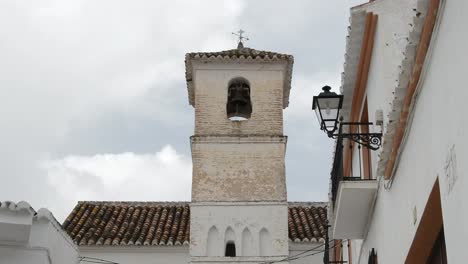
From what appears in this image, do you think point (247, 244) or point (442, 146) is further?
point (247, 244)

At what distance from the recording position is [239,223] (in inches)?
824

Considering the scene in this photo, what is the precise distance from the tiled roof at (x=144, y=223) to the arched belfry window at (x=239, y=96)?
3.61 metres

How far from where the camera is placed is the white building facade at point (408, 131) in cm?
548

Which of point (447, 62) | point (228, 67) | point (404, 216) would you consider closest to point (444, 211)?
point (447, 62)

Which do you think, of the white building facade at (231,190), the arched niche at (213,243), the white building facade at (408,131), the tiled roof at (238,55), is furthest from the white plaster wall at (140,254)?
the white building facade at (408,131)

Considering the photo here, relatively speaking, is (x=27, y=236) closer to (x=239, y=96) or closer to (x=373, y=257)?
(x=373, y=257)

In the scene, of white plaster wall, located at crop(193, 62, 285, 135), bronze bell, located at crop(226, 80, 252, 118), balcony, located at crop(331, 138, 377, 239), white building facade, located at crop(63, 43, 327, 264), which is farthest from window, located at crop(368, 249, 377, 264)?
bronze bell, located at crop(226, 80, 252, 118)

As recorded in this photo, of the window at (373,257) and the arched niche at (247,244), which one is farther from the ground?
the arched niche at (247,244)

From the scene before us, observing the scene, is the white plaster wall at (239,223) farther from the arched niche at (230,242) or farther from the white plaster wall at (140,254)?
the white plaster wall at (140,254)

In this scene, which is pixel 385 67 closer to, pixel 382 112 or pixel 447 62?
pixel 382 112

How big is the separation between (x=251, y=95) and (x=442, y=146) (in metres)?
16.4

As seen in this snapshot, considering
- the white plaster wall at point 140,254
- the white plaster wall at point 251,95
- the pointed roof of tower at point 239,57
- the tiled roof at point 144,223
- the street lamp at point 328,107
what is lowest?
the street lamp at point 328,107

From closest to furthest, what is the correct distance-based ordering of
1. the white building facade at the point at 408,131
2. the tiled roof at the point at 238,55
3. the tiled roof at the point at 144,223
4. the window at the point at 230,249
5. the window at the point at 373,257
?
the white building facade at the point at 408,131, the window at the point at 373,257, the window at the point at 230,249, the tiled roof at the point at 238,55, the tiled roof at the point at 144,223

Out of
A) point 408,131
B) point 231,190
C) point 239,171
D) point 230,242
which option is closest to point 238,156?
point 239,171
